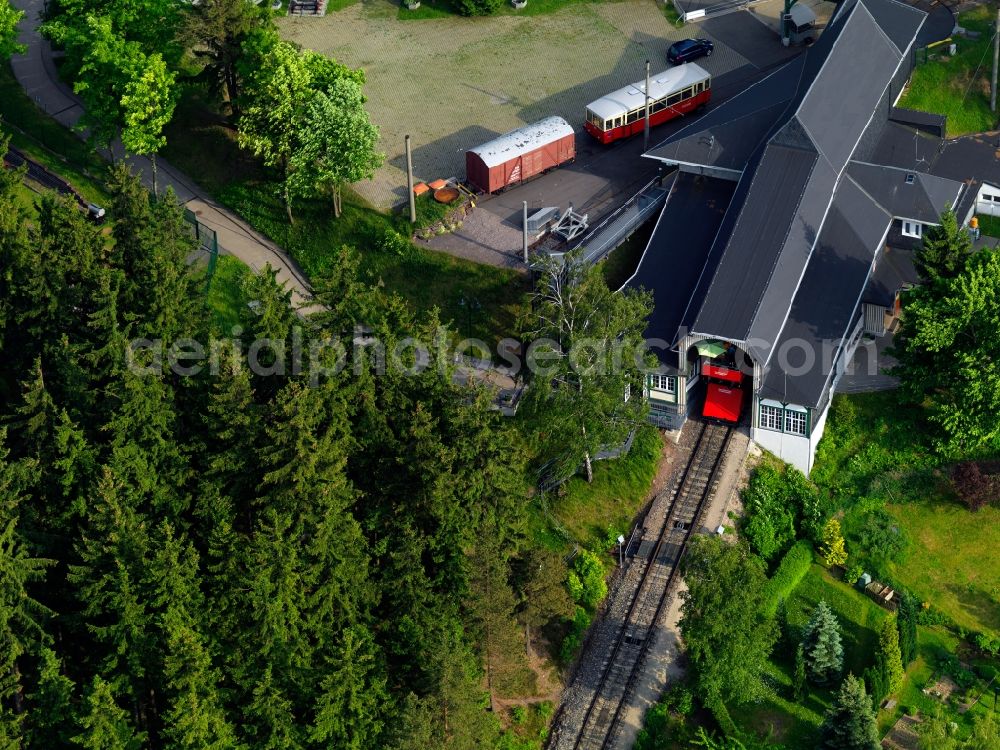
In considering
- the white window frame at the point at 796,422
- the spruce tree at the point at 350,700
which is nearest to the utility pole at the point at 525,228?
the white window frame at the point at 796,422

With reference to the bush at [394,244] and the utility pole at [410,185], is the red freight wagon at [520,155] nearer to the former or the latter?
A: the utility pole at [410,185]

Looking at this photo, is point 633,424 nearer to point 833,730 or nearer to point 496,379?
point 496,379

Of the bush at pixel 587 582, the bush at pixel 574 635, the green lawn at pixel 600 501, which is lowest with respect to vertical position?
the bush at pixel 574 635

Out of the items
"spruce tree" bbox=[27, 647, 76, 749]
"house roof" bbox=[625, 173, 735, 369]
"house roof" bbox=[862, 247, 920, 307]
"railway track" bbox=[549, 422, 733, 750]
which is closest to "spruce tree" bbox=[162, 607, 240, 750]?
"spruce tree" bbox=[27, 647, 76, 749]

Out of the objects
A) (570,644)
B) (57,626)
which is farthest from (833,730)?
(57,626)

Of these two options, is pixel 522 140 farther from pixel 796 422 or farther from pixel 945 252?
pixel 945 252

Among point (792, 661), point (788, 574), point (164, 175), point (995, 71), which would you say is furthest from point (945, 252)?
point (164, 175)
